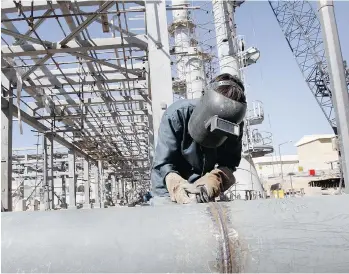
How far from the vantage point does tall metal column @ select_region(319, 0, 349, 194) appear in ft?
18.2

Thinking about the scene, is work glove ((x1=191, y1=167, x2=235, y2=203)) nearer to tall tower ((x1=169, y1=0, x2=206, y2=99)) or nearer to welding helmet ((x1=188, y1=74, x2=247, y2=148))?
welding helmet ((x1=188, y1=74, x2=247, y2=148))

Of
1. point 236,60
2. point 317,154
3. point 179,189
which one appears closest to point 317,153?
point 317,154

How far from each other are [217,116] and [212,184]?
0.50 meters

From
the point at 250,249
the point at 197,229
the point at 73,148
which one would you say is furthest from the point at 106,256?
the point at 73,148

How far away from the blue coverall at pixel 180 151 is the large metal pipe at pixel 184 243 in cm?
140

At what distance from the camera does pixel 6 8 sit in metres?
6.63

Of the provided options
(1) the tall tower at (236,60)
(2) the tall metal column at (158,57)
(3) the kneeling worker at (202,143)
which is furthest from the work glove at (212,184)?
(1) the tall tower at (236,60)

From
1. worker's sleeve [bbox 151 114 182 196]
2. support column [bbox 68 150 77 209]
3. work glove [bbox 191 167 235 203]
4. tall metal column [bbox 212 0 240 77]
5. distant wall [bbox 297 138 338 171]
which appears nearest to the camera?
work glove [bbox 191 167 235 203]

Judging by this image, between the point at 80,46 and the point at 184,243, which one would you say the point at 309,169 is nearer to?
the point at 80,46

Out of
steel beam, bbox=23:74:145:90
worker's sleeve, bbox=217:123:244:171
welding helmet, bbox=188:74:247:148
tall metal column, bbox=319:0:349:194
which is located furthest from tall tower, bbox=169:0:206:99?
welding helmet, bbox=188:74:247:148

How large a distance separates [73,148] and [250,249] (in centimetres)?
1456

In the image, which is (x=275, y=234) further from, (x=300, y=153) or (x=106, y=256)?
(x=300, y=153)

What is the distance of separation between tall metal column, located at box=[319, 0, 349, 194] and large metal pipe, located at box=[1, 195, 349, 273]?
14.9 feet

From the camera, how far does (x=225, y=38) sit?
19984 mm
